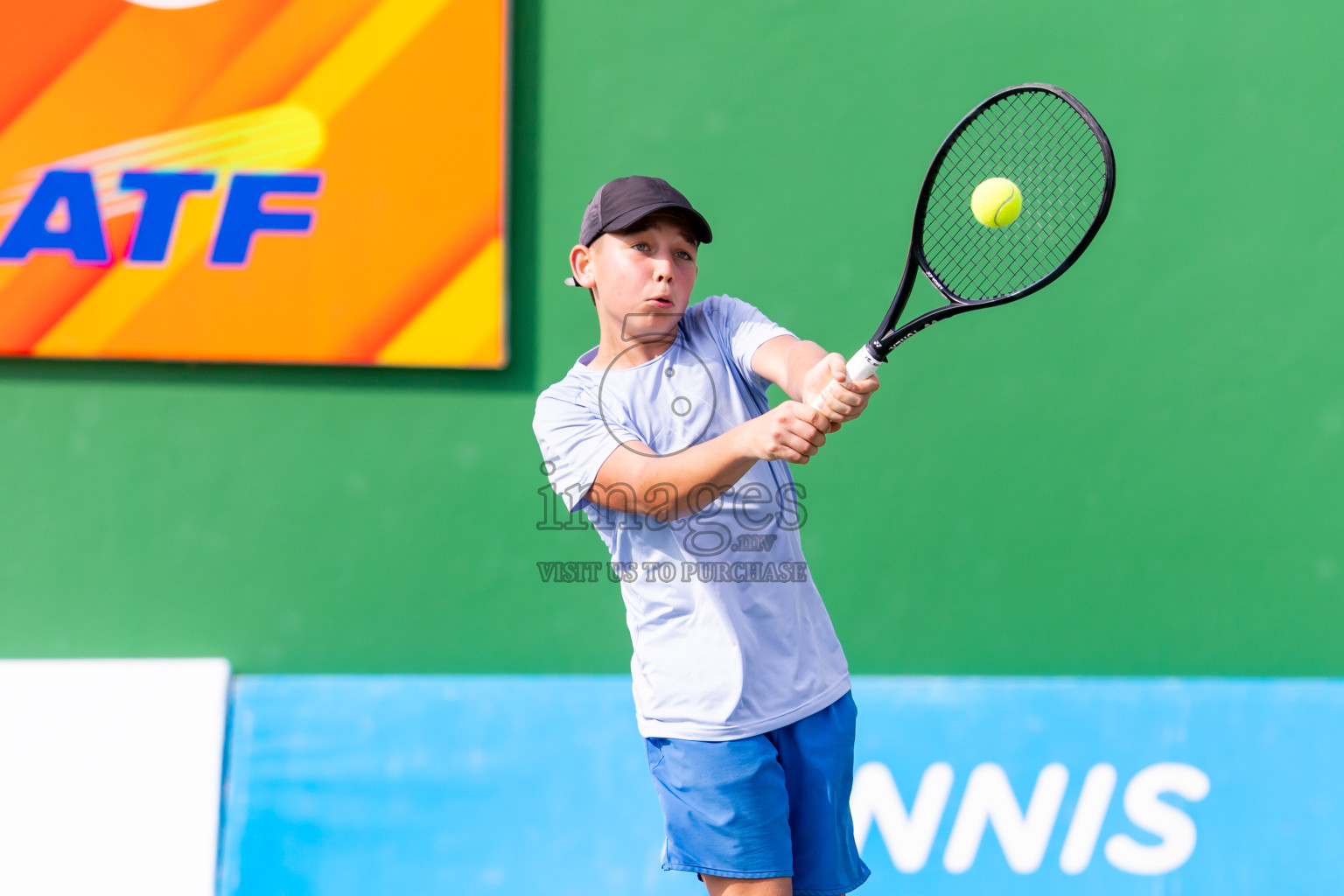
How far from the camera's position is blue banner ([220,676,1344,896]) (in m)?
2.21

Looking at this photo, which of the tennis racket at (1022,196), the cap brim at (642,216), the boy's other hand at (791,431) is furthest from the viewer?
the tennis racket at (1022,196)

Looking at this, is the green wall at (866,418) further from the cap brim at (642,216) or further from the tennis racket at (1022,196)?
the cap brim at (642,216)

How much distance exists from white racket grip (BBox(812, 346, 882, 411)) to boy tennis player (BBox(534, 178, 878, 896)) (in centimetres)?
7

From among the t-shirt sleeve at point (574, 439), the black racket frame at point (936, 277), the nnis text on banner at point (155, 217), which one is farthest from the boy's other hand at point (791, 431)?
the nnis text on banner at point (155, 217)

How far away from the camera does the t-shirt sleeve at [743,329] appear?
1.52m

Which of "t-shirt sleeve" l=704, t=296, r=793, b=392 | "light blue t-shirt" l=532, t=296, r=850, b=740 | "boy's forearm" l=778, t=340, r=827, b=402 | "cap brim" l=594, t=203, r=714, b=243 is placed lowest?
"light blue t-shirt" l=532, t=296, r=850, b=740

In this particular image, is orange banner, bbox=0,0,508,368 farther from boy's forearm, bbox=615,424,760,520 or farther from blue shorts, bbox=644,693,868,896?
blue shorts, bbox=644,693,868,896

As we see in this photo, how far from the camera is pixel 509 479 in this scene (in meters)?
2.37

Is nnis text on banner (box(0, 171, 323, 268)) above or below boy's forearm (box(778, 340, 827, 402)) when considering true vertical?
above

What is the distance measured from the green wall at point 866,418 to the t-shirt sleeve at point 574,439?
87cm

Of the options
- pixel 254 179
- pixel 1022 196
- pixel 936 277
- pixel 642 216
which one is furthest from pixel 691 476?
pixel 254 179

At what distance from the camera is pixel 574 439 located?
145cm

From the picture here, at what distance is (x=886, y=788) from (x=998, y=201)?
1.37 meters

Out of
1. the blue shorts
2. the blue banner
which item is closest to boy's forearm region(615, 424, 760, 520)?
the blue shorts
